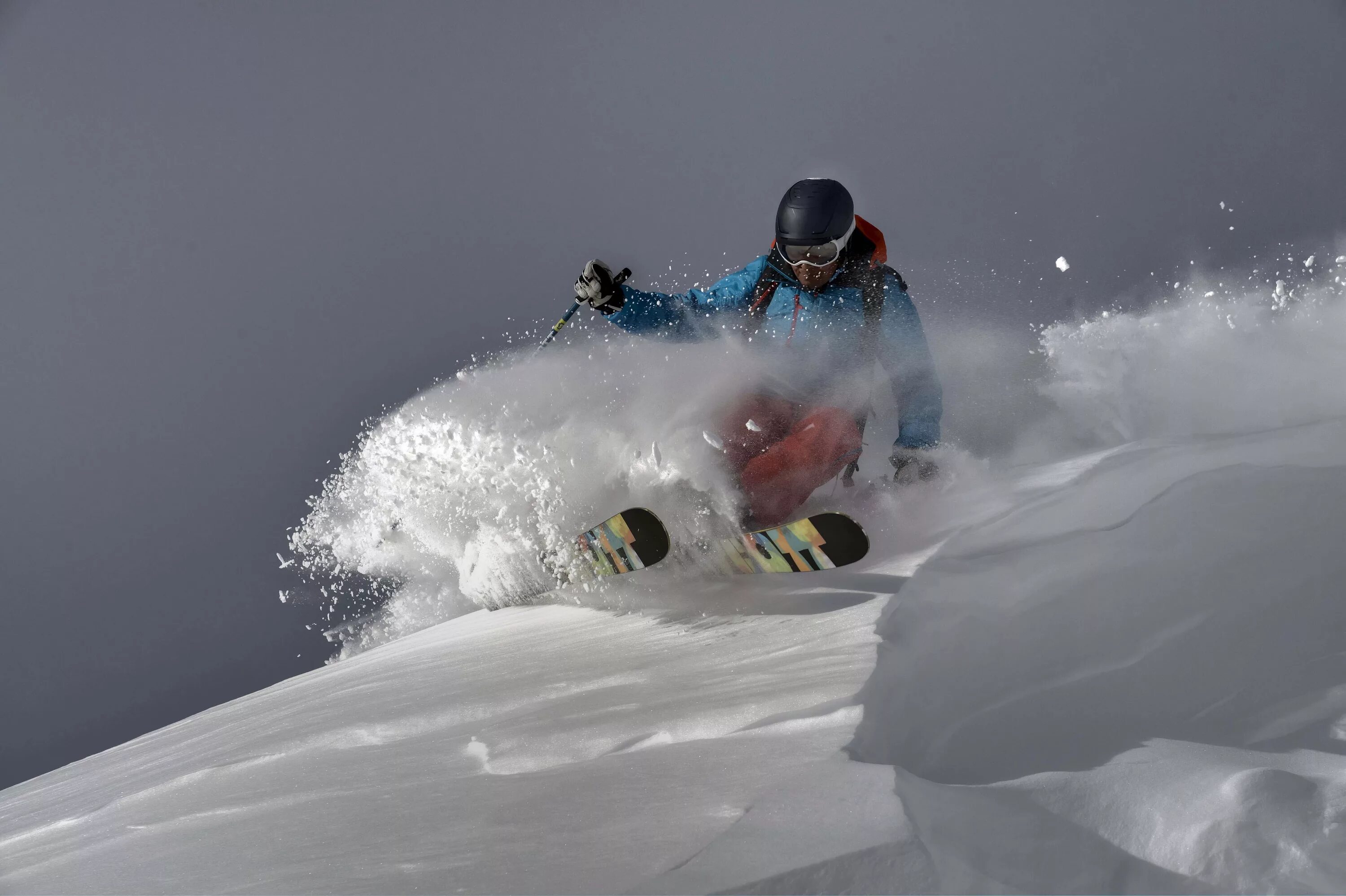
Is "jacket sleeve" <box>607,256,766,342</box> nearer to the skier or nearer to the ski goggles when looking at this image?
the skier

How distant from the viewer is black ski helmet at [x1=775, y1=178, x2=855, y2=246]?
2518 mm

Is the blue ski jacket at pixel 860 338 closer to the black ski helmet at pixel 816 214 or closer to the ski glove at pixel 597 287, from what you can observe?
the black ski helmet at pixel 816 214

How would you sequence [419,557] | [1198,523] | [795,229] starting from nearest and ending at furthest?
[1198,523], [795,229], [419,557]

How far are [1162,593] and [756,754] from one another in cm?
107

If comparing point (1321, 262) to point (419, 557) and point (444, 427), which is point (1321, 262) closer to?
point (444, 427)

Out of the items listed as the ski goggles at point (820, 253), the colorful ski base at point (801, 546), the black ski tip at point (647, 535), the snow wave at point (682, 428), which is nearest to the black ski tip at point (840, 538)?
the colorful ski base at point (801, 546)

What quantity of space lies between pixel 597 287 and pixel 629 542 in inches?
36.1

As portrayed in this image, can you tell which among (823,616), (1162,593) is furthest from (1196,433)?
(823,616)

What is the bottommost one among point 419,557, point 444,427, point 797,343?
point 419,557

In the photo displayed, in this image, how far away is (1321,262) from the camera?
3920 millimetres

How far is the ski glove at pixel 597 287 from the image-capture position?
2752mm

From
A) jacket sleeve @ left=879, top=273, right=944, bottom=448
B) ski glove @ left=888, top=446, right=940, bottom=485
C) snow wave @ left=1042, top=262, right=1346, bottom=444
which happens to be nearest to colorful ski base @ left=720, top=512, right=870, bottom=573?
ski glove @ left=888, top=446, right=940, bottom=485

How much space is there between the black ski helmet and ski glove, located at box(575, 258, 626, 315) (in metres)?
0.62

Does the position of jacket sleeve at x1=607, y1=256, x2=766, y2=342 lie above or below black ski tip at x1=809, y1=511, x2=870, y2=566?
above
